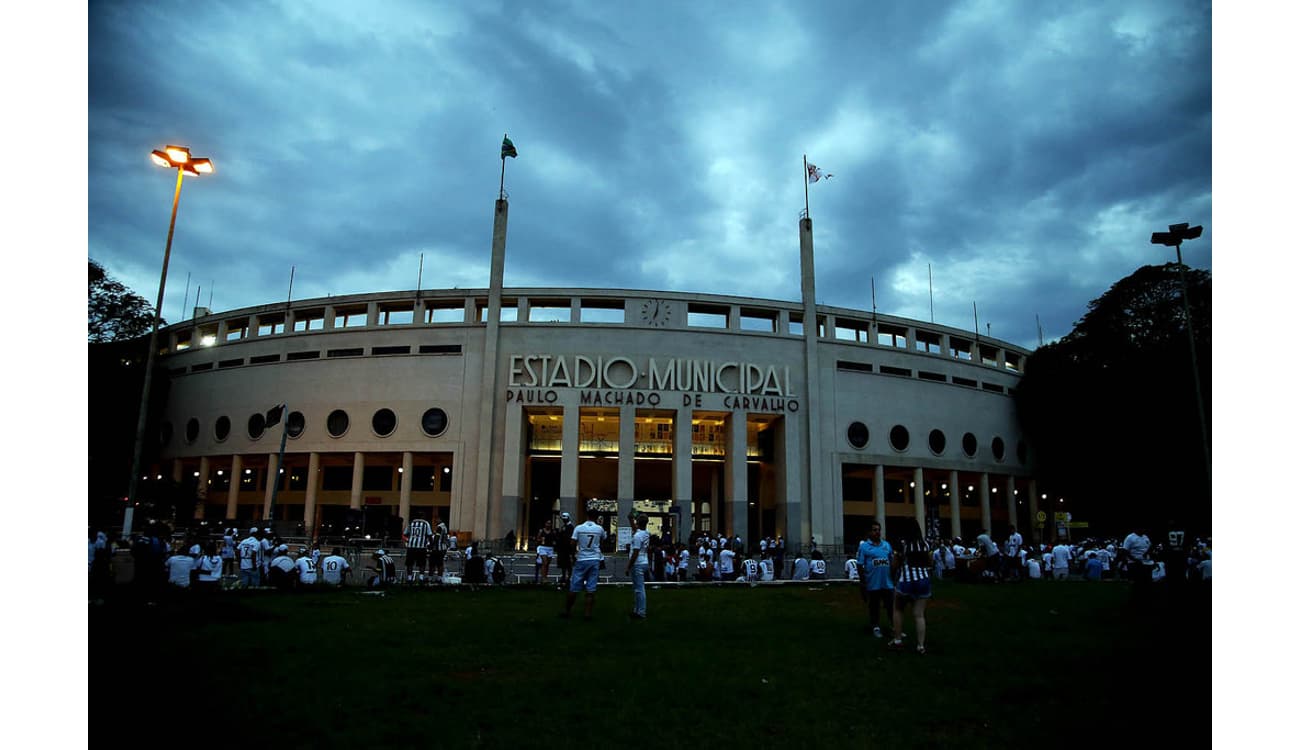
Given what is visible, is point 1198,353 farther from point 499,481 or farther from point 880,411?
point 499,481

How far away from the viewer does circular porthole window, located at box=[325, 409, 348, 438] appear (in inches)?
1741

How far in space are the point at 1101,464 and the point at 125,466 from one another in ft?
193

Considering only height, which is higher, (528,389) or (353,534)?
(528,389)

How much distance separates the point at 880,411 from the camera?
1822 inches

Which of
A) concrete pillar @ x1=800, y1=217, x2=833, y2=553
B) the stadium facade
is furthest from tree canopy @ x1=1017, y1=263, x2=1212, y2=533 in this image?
concrete pillar @ x1=800, y1=217, x2=833, y2=553

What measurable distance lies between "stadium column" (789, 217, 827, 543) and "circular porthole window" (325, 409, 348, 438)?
2782 centimetres

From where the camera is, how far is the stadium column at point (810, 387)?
43125 millimetres

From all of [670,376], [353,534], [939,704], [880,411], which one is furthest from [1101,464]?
[939,704]

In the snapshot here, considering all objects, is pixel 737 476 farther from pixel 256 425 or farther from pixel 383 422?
pixel 256 425

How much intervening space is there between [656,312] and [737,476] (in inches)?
429

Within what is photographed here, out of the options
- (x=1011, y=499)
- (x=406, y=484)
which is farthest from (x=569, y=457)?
(x=1011, y=499)

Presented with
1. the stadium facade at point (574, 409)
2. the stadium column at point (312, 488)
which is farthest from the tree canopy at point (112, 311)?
the stadium column at point (312, 488)

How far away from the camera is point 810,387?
44.2m

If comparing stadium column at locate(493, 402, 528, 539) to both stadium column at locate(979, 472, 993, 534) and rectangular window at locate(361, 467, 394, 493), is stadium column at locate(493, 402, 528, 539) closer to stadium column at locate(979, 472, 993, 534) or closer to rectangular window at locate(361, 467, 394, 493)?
rectangular window at locate(361, 467, 394, 493)
